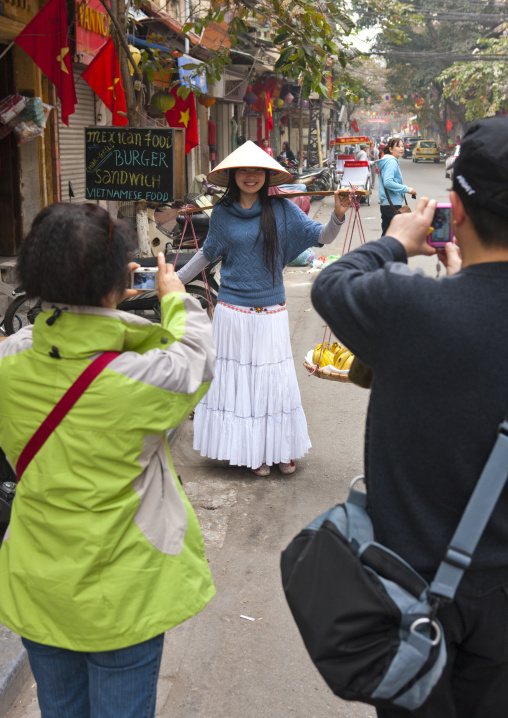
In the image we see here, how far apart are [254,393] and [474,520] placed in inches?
126

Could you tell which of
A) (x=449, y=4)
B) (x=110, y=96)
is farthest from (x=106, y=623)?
(x=449, y=4)

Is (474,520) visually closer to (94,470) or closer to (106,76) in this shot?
(94,470)

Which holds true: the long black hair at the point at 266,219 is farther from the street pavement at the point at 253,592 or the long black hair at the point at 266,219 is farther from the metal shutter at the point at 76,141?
the metal shutter at the point at 76,141

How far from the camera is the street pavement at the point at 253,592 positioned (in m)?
2.80

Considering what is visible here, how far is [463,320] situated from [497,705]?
0.75 meters

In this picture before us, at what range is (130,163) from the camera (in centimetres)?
529

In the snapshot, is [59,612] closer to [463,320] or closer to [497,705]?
[497,705]

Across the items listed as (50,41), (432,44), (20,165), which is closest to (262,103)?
(20,165)

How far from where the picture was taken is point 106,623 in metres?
1.70

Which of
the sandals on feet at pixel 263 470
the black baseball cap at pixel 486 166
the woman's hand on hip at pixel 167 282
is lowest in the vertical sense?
the sandals on feet at pixel 263 470

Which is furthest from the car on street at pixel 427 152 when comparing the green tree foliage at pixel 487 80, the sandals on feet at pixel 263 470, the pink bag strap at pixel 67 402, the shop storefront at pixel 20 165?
the pink bag strap at pixel 67 402

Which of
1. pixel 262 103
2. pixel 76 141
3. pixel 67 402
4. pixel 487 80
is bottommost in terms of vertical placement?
pixel 67 402

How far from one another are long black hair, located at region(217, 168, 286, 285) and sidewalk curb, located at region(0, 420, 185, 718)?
2.35 meters

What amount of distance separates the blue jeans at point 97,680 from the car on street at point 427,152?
174ft
